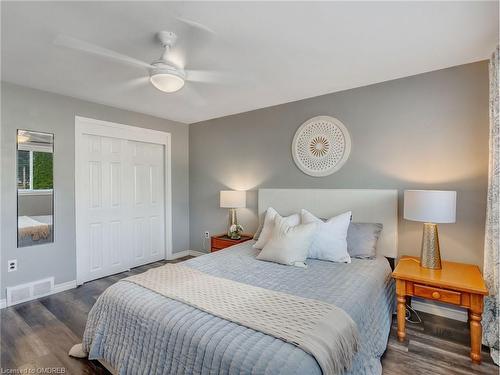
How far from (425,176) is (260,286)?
1.98 m

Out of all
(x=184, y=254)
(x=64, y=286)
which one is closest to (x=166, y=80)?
(x=64, y=286)

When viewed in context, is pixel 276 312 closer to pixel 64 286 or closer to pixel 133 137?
pixel 64 286

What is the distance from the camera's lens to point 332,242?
97.1 inches

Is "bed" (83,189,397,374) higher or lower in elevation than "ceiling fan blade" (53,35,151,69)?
lower

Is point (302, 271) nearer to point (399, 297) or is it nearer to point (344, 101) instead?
point (399, 297)

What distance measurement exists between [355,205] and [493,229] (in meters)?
1.14

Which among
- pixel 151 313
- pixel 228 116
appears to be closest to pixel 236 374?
pixel 151 313

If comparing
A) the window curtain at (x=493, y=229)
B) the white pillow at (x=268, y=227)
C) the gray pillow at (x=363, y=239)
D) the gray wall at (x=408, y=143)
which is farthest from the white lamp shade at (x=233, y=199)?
the window curtain at (x=493, y=229)

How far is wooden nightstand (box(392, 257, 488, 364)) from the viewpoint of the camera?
1.88 meters

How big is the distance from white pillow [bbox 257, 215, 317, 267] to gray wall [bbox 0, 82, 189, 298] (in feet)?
8.11

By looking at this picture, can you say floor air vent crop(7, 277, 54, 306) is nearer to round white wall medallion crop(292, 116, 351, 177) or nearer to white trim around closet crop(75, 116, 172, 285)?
white trim around closet crop(75, 116, 172, 285)

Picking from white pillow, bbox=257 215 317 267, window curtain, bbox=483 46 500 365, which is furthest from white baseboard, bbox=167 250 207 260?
window curtain, bbox=483 46 500 365

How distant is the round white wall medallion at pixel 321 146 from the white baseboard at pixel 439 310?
1.59 metres

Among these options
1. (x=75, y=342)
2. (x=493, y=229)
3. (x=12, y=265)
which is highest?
(x=493, y=229)
